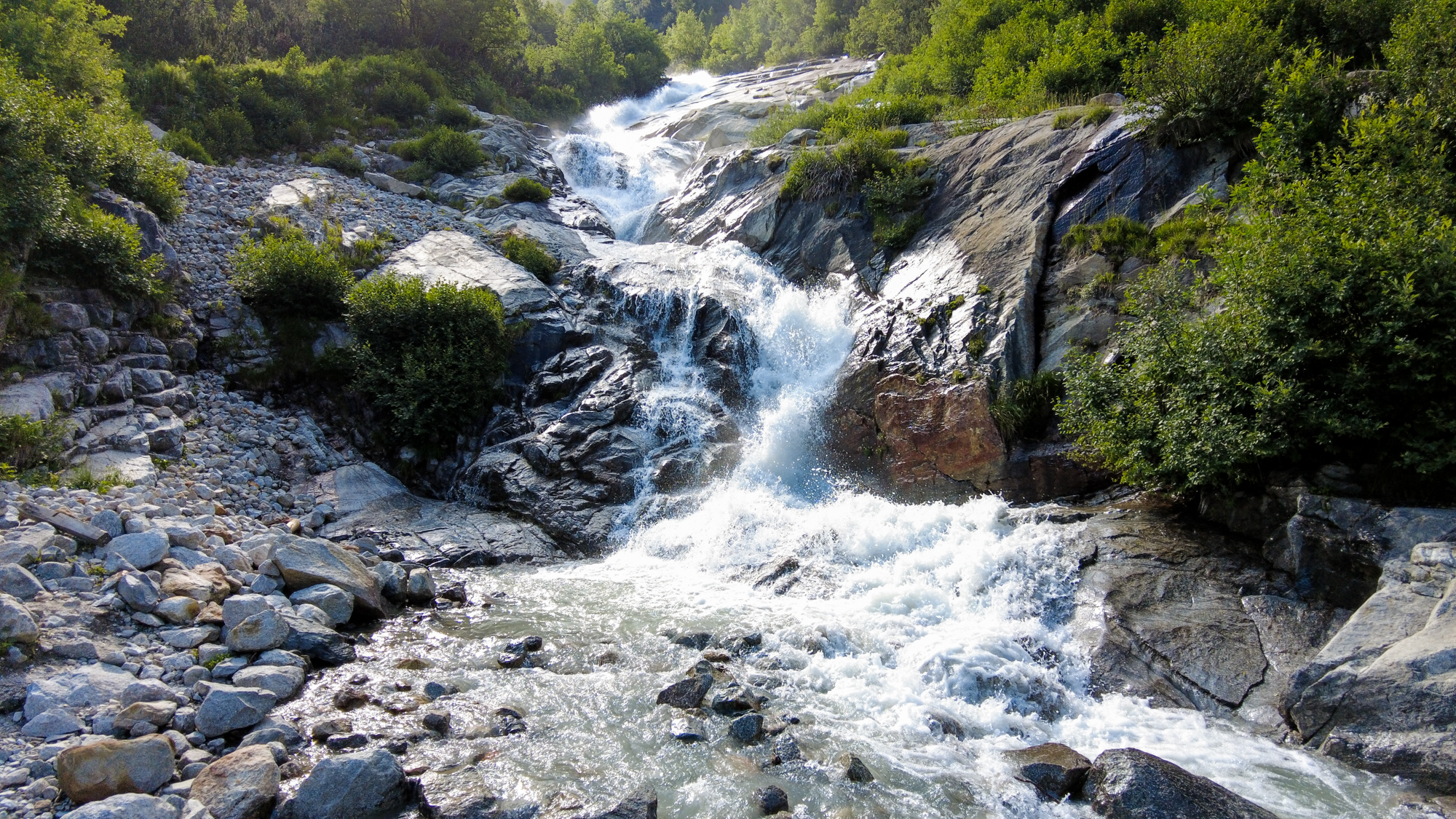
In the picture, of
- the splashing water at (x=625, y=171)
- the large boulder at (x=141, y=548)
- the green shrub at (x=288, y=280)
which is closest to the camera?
the large boulder at (x=141, y=548)

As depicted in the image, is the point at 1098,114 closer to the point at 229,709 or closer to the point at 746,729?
the point at 746,729

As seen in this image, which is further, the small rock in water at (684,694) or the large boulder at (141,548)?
the large boulder at (141,548)

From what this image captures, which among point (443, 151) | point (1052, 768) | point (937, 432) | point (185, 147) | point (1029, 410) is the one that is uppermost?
point (443, 151)

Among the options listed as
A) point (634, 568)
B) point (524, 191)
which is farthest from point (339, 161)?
point (634, 568)

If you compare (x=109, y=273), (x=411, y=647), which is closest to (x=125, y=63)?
(x=109, y=273)

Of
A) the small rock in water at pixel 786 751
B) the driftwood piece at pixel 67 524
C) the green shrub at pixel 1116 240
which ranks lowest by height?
the small rock in water at pixel 786 751

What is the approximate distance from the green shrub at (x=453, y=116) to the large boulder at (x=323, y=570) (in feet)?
84.4

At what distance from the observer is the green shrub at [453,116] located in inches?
1176

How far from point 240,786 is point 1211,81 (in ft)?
57.3

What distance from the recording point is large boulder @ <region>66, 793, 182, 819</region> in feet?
15.4

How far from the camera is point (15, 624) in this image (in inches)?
244

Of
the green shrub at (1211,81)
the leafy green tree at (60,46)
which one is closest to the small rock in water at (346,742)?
the green shrub at (1211,81)

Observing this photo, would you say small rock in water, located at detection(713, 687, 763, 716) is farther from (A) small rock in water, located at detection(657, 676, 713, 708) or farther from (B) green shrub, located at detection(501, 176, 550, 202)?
(B) green shrub, located at detection(501, 176, 550, 202)

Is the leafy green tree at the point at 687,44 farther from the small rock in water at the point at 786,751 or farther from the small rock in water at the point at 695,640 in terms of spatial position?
the small rock in water at the point at 786,751
